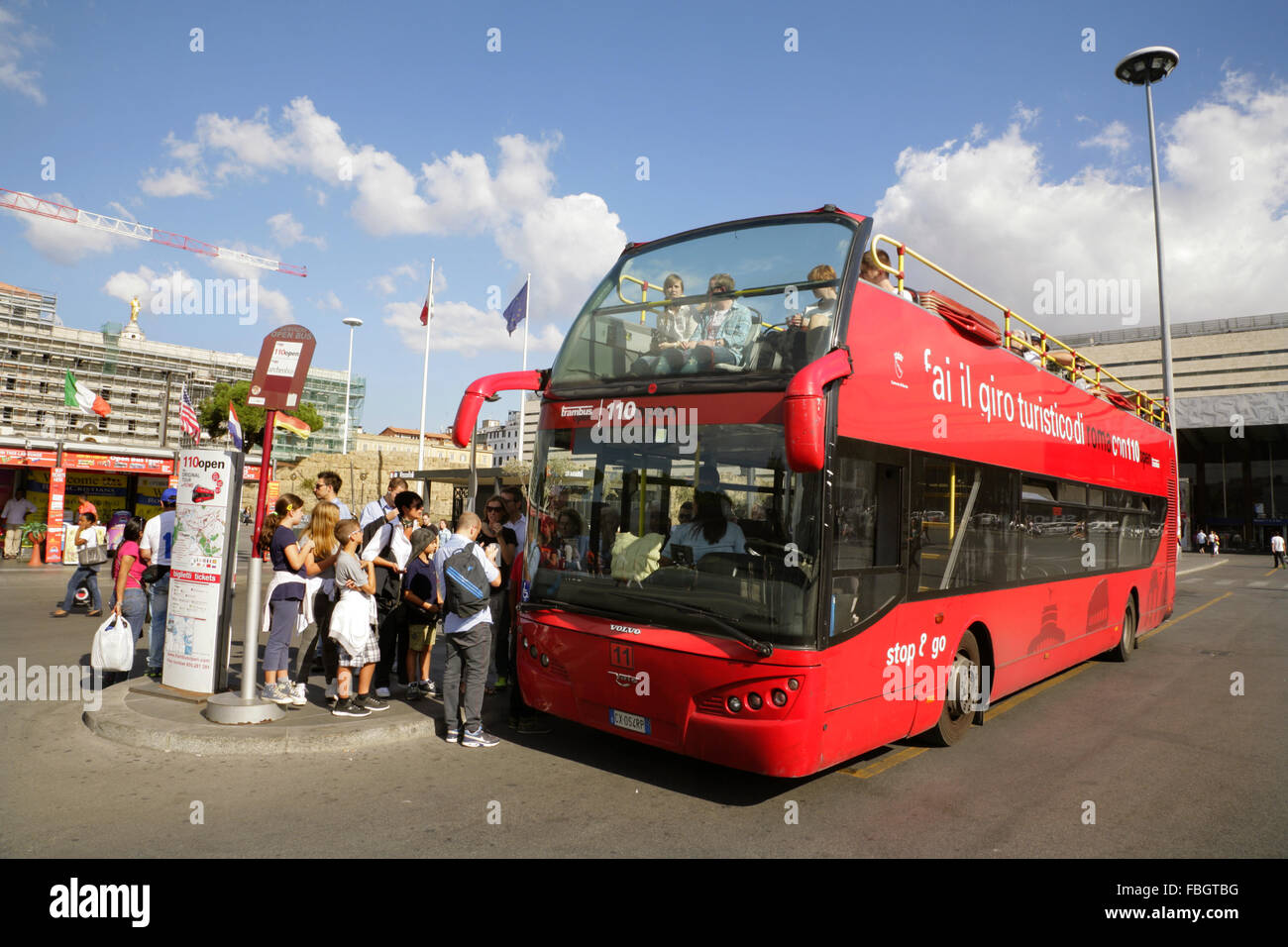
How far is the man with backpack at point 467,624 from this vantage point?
19.8 feet

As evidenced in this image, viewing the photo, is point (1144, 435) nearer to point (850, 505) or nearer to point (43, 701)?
point (850, 505)

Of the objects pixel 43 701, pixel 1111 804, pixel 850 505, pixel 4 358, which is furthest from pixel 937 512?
pixel 4 358

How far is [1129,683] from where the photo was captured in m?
9.58

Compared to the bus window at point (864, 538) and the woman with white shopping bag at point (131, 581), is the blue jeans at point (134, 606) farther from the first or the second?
the bus window at point (864, 538)

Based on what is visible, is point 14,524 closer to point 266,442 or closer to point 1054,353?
point 266,442

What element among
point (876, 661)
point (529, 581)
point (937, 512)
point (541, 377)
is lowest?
point (876, 661)

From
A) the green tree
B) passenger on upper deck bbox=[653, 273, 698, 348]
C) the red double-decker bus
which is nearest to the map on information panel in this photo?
the red double-decker bus

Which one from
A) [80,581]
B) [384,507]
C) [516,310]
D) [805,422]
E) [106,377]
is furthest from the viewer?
[106,377]

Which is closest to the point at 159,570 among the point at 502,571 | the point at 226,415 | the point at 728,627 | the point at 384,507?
the point at 384,507

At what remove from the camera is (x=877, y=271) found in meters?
5.77

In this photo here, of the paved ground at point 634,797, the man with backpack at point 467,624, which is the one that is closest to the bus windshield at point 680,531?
the man with backpack at point 467,624

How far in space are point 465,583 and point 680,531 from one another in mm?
1822

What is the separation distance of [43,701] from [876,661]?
7300 millimetres
